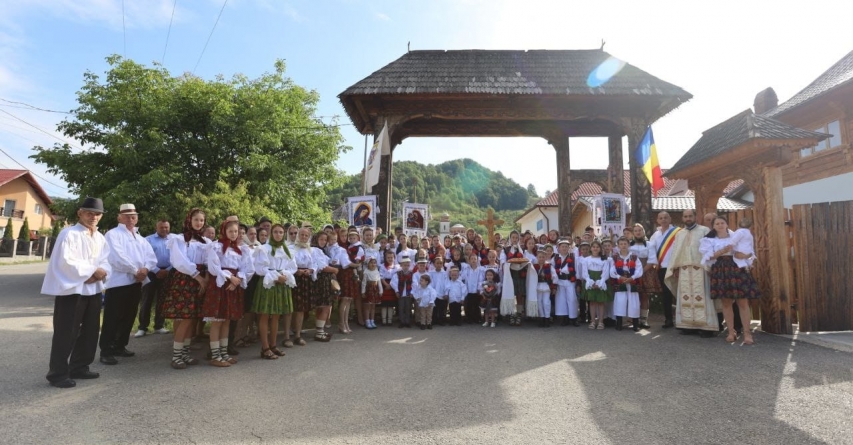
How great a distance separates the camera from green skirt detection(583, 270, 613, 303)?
27.6 ft

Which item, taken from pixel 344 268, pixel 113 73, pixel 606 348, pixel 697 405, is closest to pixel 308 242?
A: pixel 344 268

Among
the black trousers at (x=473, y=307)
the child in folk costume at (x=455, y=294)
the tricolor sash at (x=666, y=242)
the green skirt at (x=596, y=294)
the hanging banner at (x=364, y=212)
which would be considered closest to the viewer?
the tricolor sash at (x=666, y=242)

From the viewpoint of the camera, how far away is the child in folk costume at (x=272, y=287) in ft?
19.4

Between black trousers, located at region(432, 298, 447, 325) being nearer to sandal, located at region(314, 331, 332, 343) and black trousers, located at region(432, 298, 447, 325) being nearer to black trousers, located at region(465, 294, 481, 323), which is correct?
black trousers, located at region(465, 294, 481, 323)

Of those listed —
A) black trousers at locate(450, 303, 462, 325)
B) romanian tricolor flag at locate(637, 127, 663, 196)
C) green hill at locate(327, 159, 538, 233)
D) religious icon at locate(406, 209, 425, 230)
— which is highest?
green hill at locate(327, 159, 538, 233)

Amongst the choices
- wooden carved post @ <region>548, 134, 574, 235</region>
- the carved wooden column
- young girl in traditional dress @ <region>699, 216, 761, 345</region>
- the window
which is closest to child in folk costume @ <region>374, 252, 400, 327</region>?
young girl in traditional dress @ <region>699, 216, 761, 345</region>

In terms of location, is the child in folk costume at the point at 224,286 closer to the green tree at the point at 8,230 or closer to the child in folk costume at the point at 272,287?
the child in folk costume at the point at 272,287

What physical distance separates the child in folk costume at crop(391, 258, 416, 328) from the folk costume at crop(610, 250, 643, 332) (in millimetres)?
3885

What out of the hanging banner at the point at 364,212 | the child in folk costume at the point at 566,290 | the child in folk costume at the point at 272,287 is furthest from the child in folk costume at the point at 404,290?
the child in folk costume at the point at 272,287

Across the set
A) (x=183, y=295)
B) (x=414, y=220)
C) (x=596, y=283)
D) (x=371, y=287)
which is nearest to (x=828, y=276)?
(x=596, y=283)

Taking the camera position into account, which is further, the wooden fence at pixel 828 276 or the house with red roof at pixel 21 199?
the house with red roof at pixel 21 199

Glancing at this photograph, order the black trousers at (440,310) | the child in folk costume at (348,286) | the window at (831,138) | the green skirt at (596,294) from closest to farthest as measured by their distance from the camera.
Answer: the child in folk costume at (348,286) → the green skirt at (596,294) → the black trousers at (440,310) → the window at (831,138)

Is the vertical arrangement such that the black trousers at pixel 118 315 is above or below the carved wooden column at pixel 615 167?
below

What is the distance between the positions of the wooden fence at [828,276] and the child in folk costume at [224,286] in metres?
8.63
